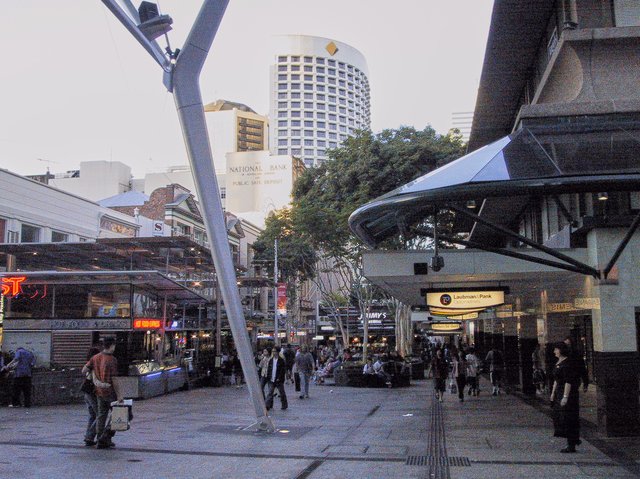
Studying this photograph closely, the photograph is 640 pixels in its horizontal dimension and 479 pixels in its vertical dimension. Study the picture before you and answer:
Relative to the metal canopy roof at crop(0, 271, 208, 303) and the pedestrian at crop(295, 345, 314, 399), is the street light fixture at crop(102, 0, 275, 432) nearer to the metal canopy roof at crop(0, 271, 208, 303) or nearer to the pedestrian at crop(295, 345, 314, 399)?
the metal canopy roof at crop(0, 271, 208, 303)

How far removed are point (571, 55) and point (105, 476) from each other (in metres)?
10.7

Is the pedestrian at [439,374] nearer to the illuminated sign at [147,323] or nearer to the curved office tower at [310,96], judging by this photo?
the illuminated sign at [147,323]

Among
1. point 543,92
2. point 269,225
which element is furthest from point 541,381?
point 269,225

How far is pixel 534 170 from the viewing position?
7938 millimetres

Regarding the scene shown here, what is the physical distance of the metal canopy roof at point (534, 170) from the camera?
7.57 meters

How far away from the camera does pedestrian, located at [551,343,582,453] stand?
10648 mm

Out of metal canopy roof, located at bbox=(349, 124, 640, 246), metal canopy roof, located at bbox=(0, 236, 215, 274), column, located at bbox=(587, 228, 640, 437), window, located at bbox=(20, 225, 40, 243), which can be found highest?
window, located at bbox=(20, 225, 40, 243)

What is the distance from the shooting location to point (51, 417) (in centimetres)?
1589

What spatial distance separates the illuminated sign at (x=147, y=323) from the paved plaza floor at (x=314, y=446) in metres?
4.49

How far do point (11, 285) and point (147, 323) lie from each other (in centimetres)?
423

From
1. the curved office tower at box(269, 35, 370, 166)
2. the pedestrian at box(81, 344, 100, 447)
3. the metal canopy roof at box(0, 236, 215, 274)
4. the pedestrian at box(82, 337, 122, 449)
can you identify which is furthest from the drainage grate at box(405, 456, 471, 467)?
the curved office tower at box(269, 35, 370, 166)

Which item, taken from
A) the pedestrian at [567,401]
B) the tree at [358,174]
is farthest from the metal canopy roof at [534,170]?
the tree at [358,174]

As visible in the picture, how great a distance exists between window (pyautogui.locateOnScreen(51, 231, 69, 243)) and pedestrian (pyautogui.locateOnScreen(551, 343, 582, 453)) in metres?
28.5

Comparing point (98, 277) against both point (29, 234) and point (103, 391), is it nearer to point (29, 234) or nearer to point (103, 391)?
point (103, 391)
